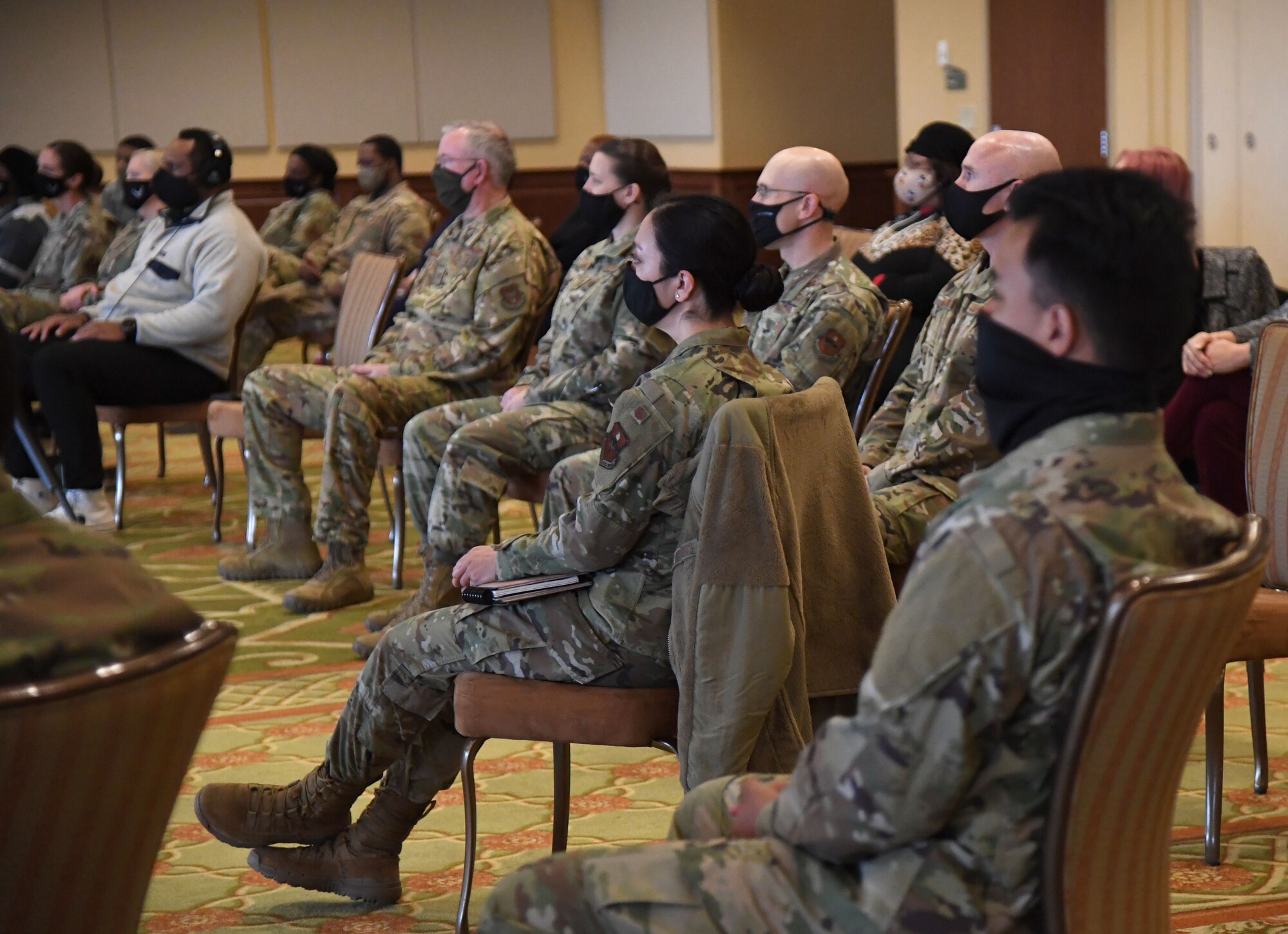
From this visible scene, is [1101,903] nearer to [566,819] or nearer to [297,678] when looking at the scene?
[566,819]

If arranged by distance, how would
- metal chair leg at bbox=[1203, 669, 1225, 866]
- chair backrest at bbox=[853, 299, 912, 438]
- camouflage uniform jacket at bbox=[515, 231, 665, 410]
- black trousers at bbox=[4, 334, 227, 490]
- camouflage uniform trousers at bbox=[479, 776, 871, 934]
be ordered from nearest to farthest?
camouflage uniform trousers at bbox=[479, 776, 871, 934] < metal chair leg at bbox=[1203, 669, 1225, 866] < chair backrest at bbox=[853, 299, 912, 438] < camouflage uniform jacket at bbox=[515, 231, 665, 410] < black trousers at bbox=[4, 334, 227, 490]

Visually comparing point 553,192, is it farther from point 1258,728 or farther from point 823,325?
point 1258,728

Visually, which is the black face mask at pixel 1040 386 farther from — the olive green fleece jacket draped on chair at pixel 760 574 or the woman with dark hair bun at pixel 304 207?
the woman with dark hair bun at pixel 304 207

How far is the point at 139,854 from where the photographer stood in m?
1.66

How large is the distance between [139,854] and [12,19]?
38.5 ft

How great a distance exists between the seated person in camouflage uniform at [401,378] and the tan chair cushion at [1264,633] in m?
2.77

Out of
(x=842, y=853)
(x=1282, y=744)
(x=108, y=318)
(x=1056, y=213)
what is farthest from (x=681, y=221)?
(x=108, y=318)

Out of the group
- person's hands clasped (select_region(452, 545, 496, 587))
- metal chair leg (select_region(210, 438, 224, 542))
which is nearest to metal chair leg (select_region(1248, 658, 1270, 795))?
person's hands clasped (select_region(452, 545, 496, 587))

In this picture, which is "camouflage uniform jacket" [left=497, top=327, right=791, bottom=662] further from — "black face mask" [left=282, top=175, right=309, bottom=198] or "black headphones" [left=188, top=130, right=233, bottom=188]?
"black face mask" [left=282, top=175, right=309, bottom=198]

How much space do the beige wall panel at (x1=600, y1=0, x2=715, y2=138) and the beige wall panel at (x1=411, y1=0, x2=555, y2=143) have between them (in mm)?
498

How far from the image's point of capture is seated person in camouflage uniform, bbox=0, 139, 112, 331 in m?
7.34

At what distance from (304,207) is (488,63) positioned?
3878mm

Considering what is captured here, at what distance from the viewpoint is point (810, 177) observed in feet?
13.5

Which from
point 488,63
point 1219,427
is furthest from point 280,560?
point 488,63
